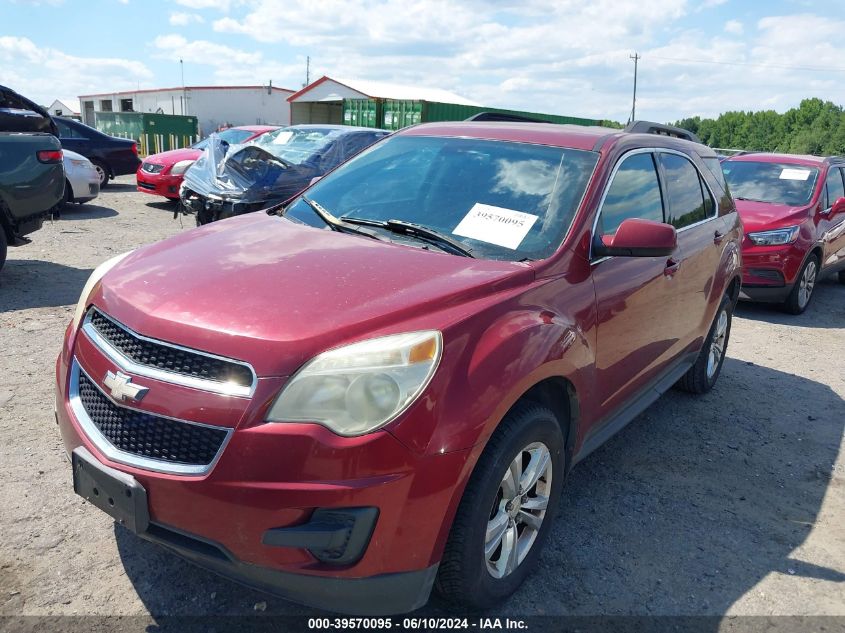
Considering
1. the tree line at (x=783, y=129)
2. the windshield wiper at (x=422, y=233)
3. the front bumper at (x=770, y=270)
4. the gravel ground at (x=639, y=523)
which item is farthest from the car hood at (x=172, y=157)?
the tree line at (x=783, y=129)

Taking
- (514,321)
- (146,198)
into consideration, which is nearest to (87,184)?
(146,198)

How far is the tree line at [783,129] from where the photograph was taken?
5088cm

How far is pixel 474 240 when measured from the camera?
9.62 feet

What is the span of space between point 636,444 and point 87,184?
34.5 feet

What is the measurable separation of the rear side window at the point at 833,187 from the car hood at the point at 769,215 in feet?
2.49

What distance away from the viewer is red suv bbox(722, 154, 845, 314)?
7.74 meters

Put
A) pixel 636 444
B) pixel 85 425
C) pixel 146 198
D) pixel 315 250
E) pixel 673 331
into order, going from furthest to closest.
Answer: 1. pixel 146 198
2. pixel 636 444
3. pixel 673 331
4. pixel 315 250
5. pixel 85 425

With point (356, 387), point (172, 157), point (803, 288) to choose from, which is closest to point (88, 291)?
point (356, 387)

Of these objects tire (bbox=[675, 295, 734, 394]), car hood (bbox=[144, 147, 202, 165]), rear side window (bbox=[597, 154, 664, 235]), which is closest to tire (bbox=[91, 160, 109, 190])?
car hood (bbox=[144, 147, 202, 165])

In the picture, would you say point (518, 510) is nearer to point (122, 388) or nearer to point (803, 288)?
point (122, 388)

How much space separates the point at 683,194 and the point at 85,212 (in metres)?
10.9

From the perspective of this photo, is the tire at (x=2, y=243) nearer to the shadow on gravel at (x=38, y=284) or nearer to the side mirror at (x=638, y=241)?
the shadow on gravel at (x=38, y=284)

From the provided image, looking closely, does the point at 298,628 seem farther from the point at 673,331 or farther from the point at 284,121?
the point at 284,121

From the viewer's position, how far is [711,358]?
16.7ft
